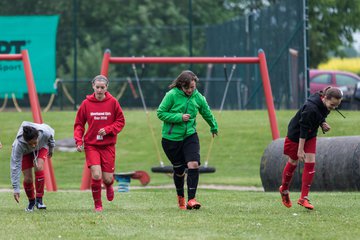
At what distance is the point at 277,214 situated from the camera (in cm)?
1266

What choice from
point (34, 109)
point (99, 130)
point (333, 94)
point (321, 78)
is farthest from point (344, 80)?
point (333, 94)

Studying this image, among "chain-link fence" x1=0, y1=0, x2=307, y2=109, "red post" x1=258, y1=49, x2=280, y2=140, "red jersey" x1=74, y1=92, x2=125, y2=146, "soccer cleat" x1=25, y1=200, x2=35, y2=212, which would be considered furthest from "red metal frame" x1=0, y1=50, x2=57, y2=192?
"chain-link fence" x1=0, y1=0, x2=307, y2=109

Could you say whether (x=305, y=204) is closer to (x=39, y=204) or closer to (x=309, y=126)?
(x=309, y=126)

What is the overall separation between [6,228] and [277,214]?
3.00 meters

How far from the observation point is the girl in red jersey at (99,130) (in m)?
13.4

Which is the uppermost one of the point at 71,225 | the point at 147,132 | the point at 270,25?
the point at 71,225

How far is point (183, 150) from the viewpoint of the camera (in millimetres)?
13602

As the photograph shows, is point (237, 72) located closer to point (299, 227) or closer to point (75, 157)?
point (75, 157)

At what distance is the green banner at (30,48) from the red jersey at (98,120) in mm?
17014

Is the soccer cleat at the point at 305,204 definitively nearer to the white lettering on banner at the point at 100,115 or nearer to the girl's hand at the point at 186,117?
the girl's hand at the point at 186,117

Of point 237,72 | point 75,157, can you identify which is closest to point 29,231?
point 75,157

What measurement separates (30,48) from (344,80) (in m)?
10.7

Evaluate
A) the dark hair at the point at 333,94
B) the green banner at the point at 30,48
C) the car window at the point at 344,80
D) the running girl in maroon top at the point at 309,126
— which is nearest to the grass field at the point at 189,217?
the running girl in maroon top at the point at 309,126

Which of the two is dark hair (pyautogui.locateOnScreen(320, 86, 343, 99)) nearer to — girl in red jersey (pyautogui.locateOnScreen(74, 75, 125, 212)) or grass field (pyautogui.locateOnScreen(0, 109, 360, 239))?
grass field (pyautogui.locateOnScreen(0, 109, 360, 239))
